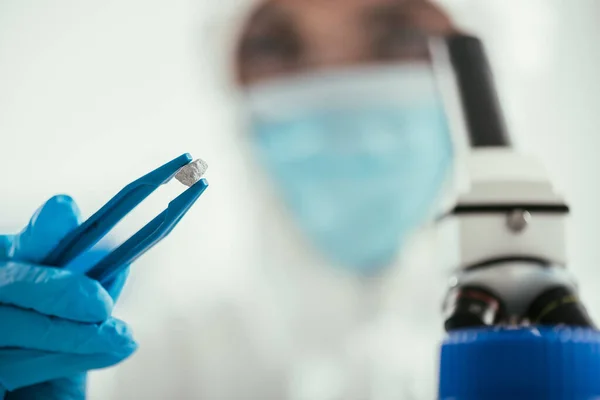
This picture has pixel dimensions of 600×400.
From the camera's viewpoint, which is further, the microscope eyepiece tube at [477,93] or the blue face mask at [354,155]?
the blue face mask at [354,155]

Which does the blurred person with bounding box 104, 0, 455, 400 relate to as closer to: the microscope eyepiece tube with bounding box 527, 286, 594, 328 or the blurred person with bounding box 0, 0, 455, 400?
the blurred person with bounding box 0, 0, 455, 400

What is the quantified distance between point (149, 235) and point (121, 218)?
21mm

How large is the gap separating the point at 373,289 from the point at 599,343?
25.1 inches

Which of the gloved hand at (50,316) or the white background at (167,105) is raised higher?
the white background at (167,105)

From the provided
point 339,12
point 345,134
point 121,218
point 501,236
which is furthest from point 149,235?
point 339,12

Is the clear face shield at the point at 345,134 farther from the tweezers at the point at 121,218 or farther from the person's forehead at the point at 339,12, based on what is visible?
the tweezers at the point at 121,218

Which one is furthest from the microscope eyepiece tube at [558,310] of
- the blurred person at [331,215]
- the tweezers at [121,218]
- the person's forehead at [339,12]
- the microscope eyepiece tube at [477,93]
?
the person's forehead at [339,12]

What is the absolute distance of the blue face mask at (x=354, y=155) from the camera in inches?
40.0

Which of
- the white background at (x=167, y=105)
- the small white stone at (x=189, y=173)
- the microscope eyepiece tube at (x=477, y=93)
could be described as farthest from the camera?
the white background at (x=167, y=105)

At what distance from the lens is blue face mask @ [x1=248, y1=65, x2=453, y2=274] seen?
1016 mm

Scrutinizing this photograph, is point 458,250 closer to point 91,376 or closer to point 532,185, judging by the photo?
point 532,185

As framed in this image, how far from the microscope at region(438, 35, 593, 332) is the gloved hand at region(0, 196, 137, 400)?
279mm

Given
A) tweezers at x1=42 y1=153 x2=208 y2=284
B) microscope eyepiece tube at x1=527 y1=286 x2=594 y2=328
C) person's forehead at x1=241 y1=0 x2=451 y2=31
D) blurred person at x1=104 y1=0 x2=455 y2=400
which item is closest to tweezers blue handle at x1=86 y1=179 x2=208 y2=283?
tweezers at x1=42 y1=153 x2=208 y2=284

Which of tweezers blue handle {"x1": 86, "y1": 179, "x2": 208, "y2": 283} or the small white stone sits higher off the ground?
the small white stone
